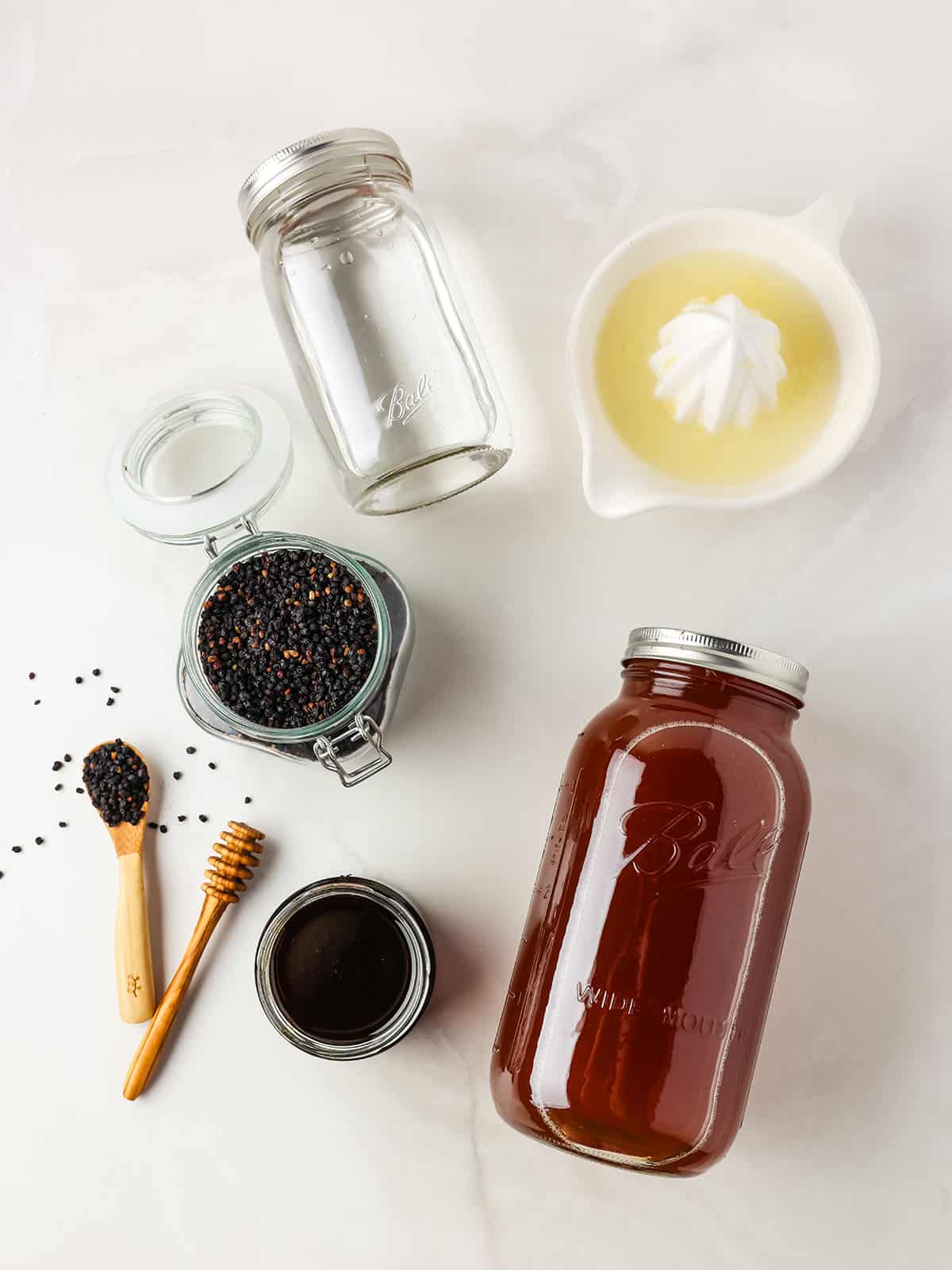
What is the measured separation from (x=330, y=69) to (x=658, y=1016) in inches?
42.2

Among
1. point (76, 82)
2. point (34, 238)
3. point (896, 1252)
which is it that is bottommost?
point (896, 1252)

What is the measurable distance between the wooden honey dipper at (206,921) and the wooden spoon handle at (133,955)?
0.02 metres

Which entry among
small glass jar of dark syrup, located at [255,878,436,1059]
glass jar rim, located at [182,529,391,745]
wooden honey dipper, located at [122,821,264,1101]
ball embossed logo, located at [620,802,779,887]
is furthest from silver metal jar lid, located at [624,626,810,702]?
wooden honey dipper, located at [122,821,264,1101]

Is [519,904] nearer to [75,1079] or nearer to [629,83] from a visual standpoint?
[75,1079]

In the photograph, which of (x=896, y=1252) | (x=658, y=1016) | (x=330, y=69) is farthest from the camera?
(x=330, y=69)

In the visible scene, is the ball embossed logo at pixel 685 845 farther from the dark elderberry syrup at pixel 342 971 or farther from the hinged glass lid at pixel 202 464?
the hinged glass lid at pixel 202 464

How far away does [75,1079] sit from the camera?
1161 mm

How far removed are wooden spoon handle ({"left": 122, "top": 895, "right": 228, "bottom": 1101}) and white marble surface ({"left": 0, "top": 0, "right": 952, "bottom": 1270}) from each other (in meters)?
0.03

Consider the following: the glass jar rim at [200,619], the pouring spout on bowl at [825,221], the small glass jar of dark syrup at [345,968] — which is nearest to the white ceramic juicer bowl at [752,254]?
the pouring spout on bowl at [825,221]

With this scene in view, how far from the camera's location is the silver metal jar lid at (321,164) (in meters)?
1.01

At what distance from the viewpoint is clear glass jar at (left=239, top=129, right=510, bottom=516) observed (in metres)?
1.07

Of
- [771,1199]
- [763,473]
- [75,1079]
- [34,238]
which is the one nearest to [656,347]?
[763,473]

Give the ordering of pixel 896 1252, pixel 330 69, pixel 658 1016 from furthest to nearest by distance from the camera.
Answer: pixel 330 69 < pixel 896 1252 < pixel 658 1016

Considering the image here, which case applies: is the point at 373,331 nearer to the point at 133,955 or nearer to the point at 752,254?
the point at 752,254
